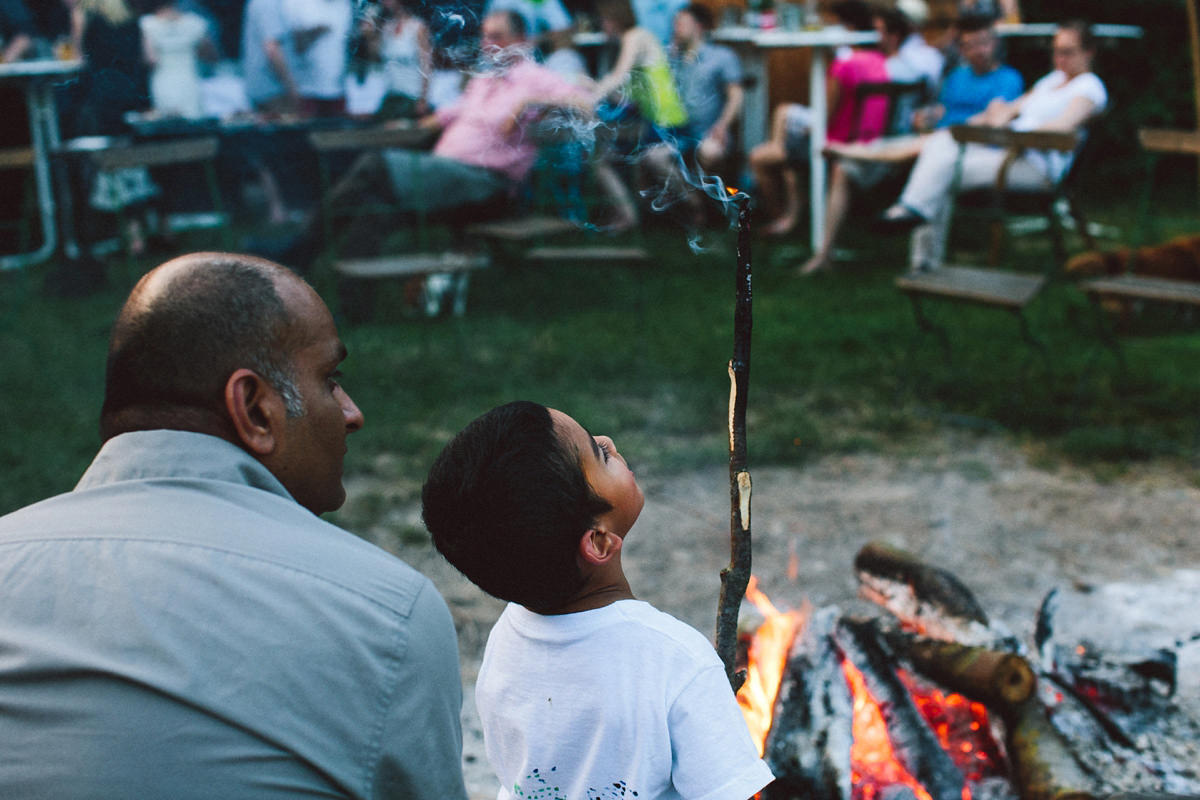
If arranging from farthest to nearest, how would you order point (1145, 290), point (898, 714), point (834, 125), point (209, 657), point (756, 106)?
point (756, 106), point (834, 125), point (1145, 290), point (898, 714), point (209, 657)

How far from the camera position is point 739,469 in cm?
172

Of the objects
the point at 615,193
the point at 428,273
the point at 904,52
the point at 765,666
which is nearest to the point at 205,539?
the point at 765,666

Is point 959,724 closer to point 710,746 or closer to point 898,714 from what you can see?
point 898,714

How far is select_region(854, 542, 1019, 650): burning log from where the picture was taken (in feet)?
9.33

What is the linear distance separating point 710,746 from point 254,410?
2.57 ft

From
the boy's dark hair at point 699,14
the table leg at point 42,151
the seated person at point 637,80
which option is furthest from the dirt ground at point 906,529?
the boy's dark hair at point 699,14

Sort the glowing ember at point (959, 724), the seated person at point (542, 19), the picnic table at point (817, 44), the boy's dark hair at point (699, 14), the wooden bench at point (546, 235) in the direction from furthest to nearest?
the boy's dark hair at point (699, 14) → the seated person at point (542, 19) → the picnic table at point (817, 44) → the wooden bench at point (546, 235) → the glowing ember at point (959, 724)

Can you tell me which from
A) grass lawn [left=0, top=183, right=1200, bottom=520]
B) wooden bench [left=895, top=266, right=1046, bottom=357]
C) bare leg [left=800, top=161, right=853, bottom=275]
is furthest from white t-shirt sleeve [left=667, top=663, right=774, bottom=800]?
bare leg [left=800, top=161, right=853, bottom=275]

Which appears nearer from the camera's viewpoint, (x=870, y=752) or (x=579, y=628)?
(x=579, y=628)

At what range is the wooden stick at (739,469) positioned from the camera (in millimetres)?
1607

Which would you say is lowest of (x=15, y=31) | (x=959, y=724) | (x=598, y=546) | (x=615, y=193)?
(x=959, y=724)

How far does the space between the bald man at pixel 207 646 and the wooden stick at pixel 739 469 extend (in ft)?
2.04

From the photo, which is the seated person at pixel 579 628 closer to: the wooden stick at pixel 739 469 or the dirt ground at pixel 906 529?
the wooden stick at pixel 739 469

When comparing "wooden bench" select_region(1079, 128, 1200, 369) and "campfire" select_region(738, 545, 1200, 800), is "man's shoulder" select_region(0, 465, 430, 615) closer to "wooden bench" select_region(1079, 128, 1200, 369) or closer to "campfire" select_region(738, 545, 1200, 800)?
"campfire" select_region(738, 545, 1200, 800)
